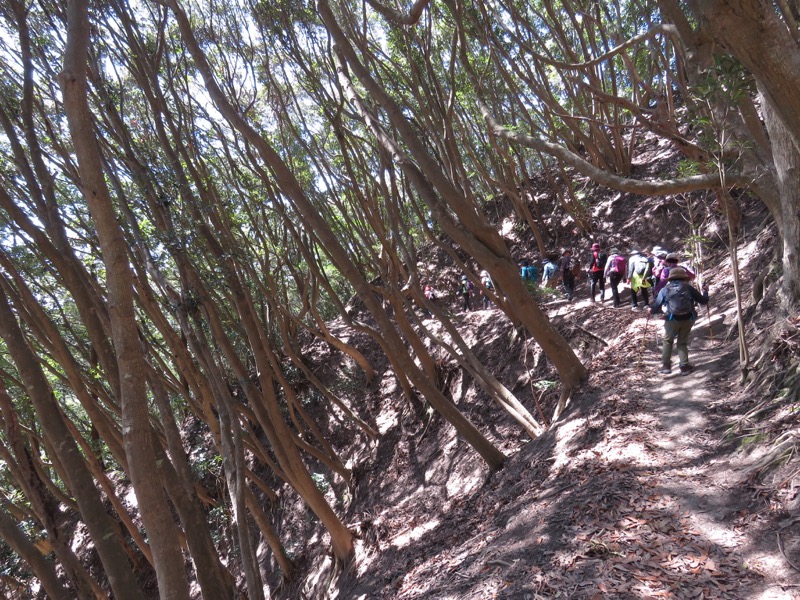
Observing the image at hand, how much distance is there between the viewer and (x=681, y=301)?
6.96m

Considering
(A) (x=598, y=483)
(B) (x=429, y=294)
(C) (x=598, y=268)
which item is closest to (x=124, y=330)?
(A) (x=598, y=483)

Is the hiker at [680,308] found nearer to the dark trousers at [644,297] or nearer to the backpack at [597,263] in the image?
the dark trousers at [644,297]

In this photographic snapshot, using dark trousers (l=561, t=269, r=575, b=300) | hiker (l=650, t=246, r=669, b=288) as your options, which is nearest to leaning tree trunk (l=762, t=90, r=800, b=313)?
hiker (l=650, t=246, r=669, b=288)

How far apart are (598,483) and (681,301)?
3142 mm

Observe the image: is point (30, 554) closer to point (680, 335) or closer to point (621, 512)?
point (621, 512)

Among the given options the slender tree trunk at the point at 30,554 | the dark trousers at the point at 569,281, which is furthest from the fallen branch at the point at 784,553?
the dark trousers at the point at 569,281

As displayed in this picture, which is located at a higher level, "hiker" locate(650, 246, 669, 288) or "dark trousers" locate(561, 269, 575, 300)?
"dark trousers" locate(561, 269, 575, 300)

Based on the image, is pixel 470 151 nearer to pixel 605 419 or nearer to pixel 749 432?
pixel 605 419

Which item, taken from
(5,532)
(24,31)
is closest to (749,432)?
(5,532)

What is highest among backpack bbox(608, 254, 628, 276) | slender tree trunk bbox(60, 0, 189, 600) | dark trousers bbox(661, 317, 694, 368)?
slender tree trunk bbox(60, 0, 189, 600)

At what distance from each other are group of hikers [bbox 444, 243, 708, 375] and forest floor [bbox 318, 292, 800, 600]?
59cm

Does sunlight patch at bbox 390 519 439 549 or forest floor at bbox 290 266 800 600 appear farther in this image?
sunlight patch at bbox 390 519 439 549

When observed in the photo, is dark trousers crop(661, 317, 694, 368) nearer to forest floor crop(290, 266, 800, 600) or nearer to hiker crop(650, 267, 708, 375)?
hiker crop(650, 267, 708, 375)

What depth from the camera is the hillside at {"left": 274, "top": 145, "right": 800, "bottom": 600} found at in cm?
367
